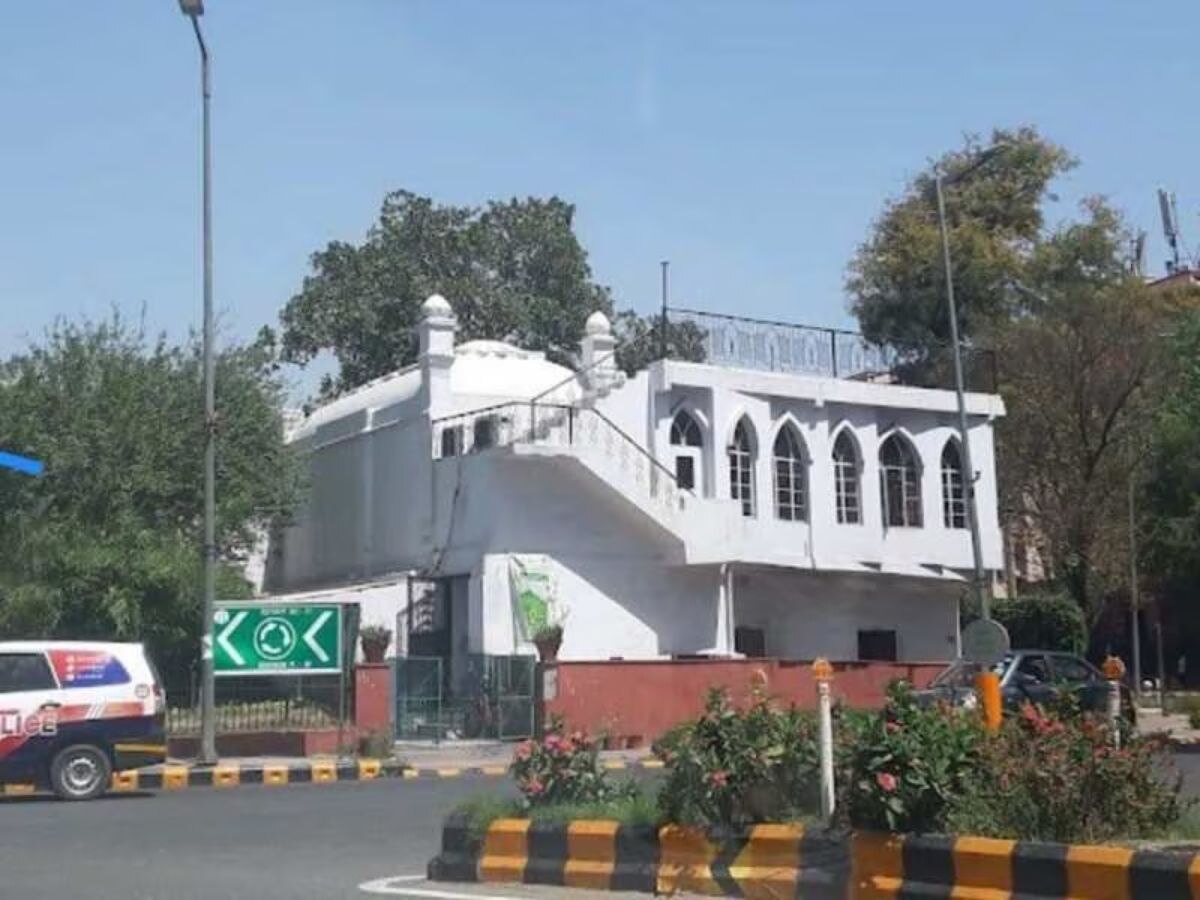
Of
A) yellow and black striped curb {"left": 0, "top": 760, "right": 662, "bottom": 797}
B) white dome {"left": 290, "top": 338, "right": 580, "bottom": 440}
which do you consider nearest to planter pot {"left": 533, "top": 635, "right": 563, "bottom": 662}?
yellow and black striped curb {"left": 0, "top": 760, "right": 662, "bottom": 797}

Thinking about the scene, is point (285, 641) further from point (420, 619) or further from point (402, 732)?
point (420, 619)

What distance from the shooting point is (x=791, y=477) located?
3891 centimetres

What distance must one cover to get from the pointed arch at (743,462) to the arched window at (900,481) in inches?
172

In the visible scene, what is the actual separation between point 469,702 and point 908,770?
2177cm

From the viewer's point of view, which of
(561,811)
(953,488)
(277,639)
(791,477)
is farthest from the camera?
(953,488)

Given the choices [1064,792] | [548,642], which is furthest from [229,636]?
[1064,792]

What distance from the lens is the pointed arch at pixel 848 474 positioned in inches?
1564

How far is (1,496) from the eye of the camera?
98.7 feet

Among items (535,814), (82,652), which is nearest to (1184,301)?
(82,652)

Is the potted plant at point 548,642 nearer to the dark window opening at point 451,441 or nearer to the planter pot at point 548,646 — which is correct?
the planter pot at point 548,646

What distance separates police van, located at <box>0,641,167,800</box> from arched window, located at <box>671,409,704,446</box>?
56.3 ft

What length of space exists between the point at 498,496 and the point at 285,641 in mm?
7187

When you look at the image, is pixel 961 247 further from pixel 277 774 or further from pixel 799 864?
pixel 799 864

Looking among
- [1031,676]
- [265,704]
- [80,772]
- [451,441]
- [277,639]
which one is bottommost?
[80,772]
